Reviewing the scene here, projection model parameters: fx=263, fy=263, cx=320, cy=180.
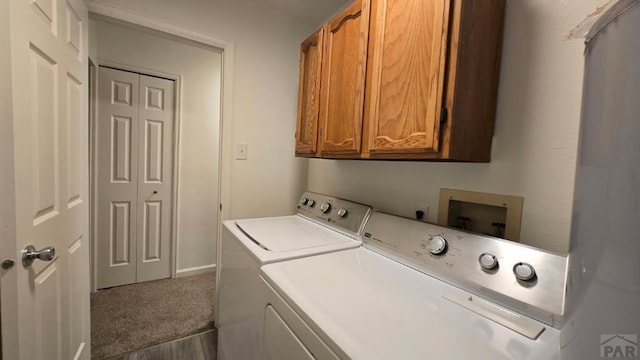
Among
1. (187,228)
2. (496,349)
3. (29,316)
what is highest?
(496,349)

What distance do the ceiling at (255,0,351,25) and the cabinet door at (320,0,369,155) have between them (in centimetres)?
68

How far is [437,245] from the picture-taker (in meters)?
0.97

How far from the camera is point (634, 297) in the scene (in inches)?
11.4

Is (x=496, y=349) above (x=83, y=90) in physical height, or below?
below

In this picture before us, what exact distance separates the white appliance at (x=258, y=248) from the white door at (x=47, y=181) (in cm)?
68

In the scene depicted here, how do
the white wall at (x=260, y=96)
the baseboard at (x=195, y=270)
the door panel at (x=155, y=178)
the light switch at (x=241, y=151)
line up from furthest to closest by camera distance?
the baseboard at (x=195, y=270) → the door panel at (x=155, y=178) → the light switch at (x=241, y=151) → the white wall at (x=260, y=96)

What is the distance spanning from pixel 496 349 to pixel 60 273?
1.62m

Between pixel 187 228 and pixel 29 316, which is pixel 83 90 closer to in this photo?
pixel 29 316

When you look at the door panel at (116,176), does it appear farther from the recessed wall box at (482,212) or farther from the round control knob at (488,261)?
the round control knob at (488,261)

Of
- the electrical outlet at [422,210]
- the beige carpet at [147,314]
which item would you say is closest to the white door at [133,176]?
the beige carpet at [147,314]

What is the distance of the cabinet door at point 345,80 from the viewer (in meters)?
1.24

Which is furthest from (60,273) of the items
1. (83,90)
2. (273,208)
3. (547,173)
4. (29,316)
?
(547,173)

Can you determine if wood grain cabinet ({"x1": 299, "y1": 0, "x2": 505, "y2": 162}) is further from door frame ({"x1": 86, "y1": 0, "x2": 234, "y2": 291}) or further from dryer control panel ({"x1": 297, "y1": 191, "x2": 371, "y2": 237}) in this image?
door frame ({"x1": 86, "y1": 0, "x2": 234, "y2": 291})

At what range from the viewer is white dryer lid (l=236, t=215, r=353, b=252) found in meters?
1.21
